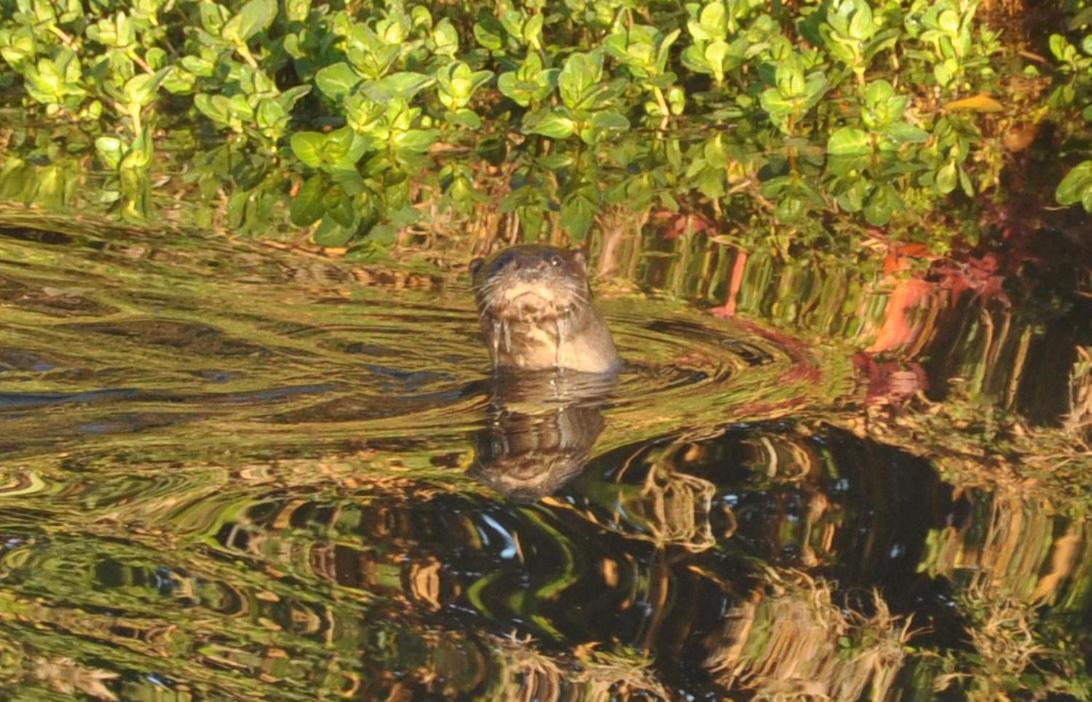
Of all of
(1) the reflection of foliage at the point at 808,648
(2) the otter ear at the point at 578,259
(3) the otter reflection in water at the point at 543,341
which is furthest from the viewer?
(2) the otter ear at the point at 578,259

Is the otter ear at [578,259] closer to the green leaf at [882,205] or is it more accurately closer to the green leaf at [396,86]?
the green leaf at [882,205]

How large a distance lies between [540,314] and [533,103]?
281 cm

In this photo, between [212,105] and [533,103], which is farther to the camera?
[533,103]

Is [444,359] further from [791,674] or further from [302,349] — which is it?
[791,674]

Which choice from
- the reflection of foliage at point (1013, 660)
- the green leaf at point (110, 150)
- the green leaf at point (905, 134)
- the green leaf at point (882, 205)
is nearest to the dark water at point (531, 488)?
the reflection of foliage at point (1013, 660)

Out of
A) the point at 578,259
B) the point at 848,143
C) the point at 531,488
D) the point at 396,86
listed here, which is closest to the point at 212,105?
the point at 396,86

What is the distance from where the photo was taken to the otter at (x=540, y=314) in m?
5.03

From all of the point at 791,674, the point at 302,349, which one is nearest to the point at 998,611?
the point at 791,674

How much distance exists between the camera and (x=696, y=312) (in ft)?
18.2

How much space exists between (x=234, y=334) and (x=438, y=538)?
1773 mm

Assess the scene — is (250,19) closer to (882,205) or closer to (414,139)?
(414,139)

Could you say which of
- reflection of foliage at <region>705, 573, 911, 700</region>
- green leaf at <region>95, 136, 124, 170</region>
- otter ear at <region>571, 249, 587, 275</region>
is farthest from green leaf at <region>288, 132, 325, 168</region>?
reflection of foliage at <region>705, 573, 911, 700</region>

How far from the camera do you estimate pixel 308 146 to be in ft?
23.1

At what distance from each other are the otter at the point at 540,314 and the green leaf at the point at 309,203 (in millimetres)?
1472
